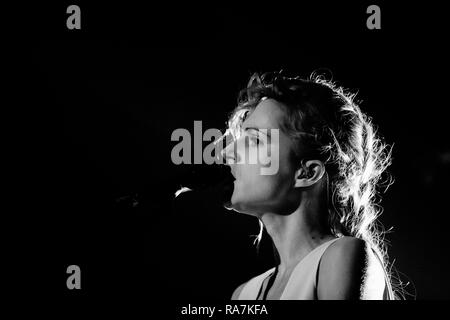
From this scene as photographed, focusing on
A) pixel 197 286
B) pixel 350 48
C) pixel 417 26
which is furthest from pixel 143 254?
pixel 417 26

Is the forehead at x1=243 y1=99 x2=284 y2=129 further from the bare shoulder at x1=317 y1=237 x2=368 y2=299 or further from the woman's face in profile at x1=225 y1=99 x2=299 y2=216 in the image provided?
the bare shoulder at x1=317 y1=237 x2=368 y2=299

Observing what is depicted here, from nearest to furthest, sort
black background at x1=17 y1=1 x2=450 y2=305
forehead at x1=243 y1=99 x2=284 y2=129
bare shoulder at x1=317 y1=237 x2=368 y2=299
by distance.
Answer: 1. bare shoulder at x1=317 y1=237 x2=368 y2=299
2. forehead at x1=243 y1=99 x2=284 y2=129
3. black background at x1=17 y1=1 x2=450 y2=305

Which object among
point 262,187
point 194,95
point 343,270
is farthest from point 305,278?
point 194,95

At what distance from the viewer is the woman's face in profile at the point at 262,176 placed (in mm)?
1422

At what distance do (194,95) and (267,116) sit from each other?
112 centimetres

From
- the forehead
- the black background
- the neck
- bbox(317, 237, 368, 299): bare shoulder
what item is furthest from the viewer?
the black background

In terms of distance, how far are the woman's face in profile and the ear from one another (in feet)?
0.07

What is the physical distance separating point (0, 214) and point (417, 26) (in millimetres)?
2401

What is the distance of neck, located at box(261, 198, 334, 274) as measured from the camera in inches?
55.6

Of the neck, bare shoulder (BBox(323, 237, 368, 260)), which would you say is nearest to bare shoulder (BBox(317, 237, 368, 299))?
bare shoulder (BBox(323, 237, 368, 260))

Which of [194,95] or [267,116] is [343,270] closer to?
[267,116]

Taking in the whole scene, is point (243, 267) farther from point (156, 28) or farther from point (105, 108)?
point (156, 28)

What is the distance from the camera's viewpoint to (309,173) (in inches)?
57.9

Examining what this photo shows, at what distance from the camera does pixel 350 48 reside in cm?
245
